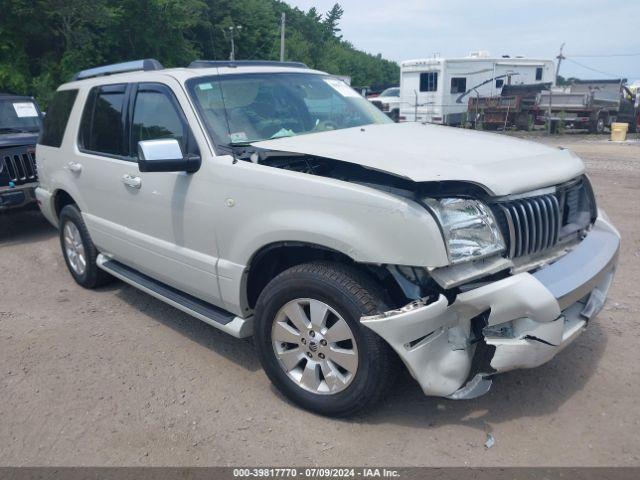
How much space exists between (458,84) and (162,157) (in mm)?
23756

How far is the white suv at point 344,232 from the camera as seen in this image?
8.91 feet

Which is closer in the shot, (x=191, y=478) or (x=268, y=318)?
(x=191, y=478)

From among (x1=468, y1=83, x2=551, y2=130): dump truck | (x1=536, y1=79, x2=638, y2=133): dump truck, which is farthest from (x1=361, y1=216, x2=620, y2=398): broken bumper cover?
(x1=468, y1=83, x2=551, y2=130): dump truck

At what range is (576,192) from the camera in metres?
3.54

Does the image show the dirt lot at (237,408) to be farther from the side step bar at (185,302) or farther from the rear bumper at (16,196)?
the rear bumper at (16,196)

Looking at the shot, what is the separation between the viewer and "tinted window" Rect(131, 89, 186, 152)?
3.81 metres

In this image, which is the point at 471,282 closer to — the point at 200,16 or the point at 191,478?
the point at 191,478

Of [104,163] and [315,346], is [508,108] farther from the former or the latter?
[315,346]

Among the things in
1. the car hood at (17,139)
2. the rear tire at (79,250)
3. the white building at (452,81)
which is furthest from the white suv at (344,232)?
the white building at (452,81)

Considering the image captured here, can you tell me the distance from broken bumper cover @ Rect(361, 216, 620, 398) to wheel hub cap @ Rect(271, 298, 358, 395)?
32cm

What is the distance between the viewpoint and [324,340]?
3051 millimetres

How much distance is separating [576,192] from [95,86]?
3906 mm

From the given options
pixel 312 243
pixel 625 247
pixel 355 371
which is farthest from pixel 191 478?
pixel 625 247

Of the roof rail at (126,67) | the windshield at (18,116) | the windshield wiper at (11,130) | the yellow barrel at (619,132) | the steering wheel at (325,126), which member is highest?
the roof rail at (126,67)
